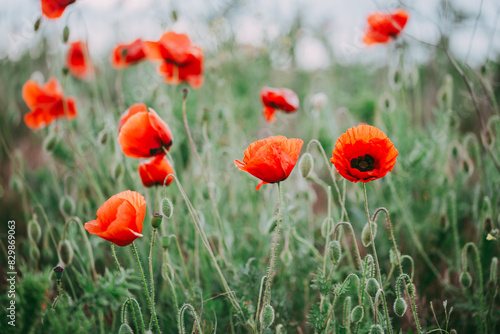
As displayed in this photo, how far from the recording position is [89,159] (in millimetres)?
2803

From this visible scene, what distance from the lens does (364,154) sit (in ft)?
3.22

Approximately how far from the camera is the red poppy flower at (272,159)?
35.7 inches

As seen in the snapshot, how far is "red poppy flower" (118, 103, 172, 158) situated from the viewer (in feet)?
3.50

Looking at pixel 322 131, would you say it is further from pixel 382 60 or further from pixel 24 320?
pixel 24 320

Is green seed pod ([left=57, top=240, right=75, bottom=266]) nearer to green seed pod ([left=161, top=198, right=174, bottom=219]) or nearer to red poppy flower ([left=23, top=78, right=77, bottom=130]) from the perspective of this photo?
green seed pod ([left=161, top=198, right=174, bottom=219])

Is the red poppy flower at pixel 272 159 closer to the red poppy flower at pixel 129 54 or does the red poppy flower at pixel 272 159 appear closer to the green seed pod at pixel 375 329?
the green seed pod at pixel 375 329

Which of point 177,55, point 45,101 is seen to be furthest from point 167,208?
point 45,101

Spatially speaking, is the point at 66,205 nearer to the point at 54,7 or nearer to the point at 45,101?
the point at 45,101

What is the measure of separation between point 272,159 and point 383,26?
1144 mm

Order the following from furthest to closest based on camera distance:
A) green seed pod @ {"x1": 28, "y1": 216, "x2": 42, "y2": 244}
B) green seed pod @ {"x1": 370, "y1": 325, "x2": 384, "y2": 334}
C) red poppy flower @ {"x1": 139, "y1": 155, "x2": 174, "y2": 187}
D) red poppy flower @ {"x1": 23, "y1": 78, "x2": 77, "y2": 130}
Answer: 1. red poppy flower @ {"x1": 23, "y1": 78, "x2": 77, "y2": 130}
2. green seed pod @ {"x1": 28, "y1": 216, "x2": 42, "y2": 244}
3. red poppy flower @ {"x1": 139, "y1": 155, "x2": 174, "y2": 187}
4. green seed pod @ {"x1": 370, "y1": 325, "x2": 384, "y2": 334}

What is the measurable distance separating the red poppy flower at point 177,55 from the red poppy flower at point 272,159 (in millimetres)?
899

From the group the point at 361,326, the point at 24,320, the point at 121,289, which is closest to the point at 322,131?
the point at 361,326

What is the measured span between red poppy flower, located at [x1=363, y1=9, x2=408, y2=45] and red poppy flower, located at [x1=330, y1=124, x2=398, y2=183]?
0.84 metres

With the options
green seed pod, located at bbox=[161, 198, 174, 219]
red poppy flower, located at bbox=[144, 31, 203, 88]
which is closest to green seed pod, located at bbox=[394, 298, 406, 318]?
green seed pod, located at bbox=[161, 198, 174, 219]
